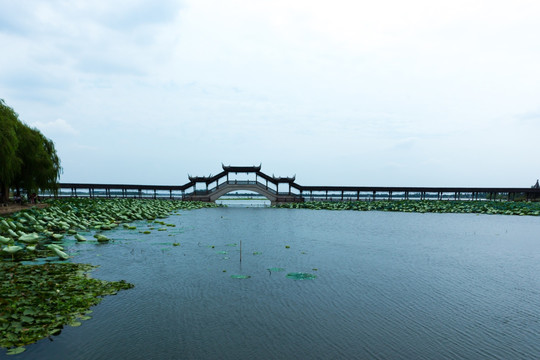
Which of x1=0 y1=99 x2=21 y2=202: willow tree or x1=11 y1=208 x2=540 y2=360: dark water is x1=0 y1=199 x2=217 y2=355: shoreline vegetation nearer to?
x1=11 y1=208 x2=540 y2=360: dark water

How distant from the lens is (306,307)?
5.13m

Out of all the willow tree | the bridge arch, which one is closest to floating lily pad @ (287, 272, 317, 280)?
the willow tree

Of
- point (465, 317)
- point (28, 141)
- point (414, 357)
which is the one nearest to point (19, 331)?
point (414, 357)

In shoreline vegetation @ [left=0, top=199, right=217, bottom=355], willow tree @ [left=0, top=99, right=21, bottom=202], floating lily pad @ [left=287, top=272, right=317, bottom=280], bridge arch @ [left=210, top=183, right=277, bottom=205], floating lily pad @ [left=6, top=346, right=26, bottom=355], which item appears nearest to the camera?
floating lily pad @ [left=6, top=346, right=26, bottom=355]

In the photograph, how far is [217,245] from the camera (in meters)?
10.9

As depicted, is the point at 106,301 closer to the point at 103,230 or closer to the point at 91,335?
the point at 91,335

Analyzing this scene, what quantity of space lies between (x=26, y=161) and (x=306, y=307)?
22450 millimetres

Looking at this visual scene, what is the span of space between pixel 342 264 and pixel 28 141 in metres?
21.9

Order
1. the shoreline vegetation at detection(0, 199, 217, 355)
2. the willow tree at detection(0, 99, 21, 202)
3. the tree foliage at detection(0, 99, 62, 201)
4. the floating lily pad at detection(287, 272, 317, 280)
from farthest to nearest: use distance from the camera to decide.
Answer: the tree foliage at detection(0, 99, 62, 201) < the willow tree at detection(0, 99, 21, 202) < the floating lily pad at detection(287, 272, 317, 280) < the shoreline vegetation at detection(0, 199, 217, 355)

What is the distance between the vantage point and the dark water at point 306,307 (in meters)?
3.71

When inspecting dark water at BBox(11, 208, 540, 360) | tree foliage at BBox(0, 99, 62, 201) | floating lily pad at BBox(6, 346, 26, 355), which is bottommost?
dark water at BBox(11, 208, 540, 360)

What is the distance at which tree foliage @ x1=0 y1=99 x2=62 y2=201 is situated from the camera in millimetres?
15137

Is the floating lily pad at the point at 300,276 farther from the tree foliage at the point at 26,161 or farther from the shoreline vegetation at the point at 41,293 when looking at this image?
the tree foliage at the point at 26,161

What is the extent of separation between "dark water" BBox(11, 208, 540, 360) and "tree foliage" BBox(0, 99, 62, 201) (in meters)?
11.0
